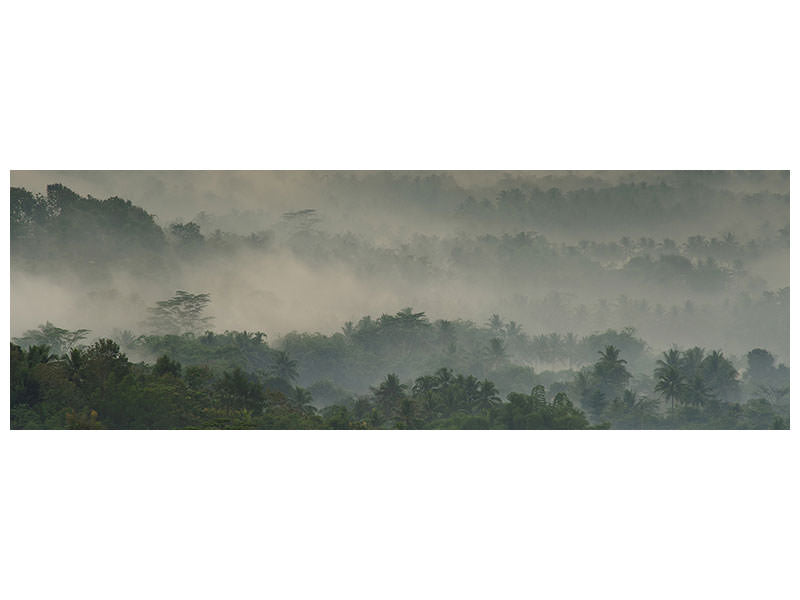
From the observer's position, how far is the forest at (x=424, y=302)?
12.1 meters

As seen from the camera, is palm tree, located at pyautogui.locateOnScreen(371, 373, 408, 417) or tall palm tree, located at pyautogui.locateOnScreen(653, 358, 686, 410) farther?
tall palm tree, located at pyautogui.locateOnScreen(653, 358, 686, 410)

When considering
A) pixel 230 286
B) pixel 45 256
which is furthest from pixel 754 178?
pixel 45 256

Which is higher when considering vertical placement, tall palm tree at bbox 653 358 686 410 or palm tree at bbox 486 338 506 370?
palm tree at bbox 486 338 506 370

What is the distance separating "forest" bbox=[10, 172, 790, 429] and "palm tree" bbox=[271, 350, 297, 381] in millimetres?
29

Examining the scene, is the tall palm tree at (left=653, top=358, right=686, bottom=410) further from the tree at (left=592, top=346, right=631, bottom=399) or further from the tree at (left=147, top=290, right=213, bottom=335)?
the tree at (left=147, top=290, right=213, bottom=335)

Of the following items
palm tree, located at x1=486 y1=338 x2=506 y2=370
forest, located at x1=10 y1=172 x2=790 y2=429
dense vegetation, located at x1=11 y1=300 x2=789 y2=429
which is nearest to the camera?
dense vegetation, located at x1=11 y1=300 x2=789 y2=429

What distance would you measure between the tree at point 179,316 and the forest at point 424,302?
0.01m

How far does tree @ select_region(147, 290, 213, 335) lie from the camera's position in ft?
39.6

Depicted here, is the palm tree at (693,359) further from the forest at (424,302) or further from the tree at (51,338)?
the tree at (51,338)

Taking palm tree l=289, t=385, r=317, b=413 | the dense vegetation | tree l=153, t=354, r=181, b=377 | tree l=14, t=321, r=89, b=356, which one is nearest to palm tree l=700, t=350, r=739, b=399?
the dense vegetation

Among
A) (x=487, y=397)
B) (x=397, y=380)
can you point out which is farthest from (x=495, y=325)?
(x=397, y=380)

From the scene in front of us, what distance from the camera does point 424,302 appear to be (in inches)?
481

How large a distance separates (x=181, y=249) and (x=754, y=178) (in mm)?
5757

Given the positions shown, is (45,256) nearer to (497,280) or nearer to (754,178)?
(497,280)
